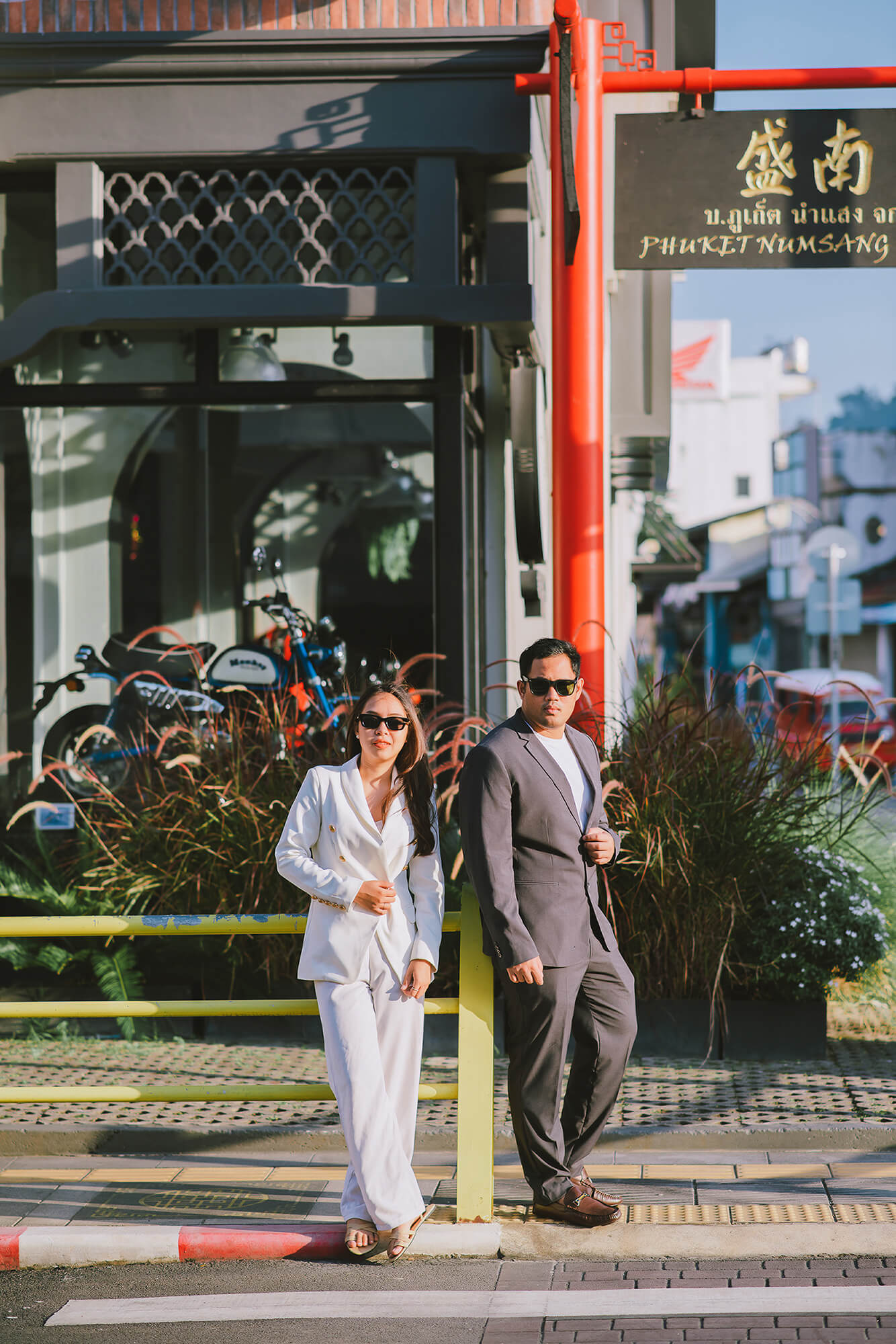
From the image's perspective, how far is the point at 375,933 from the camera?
14.2 ft

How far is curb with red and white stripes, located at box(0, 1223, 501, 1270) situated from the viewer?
14.0 feet

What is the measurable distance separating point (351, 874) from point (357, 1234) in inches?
41.5

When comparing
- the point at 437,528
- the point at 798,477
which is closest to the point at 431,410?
the point at 437,528

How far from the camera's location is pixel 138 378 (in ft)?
27.1

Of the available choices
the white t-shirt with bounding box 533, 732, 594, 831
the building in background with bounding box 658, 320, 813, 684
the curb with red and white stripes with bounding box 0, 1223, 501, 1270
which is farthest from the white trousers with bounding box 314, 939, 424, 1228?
the building in background with bounding box 658, 320, 813, 684

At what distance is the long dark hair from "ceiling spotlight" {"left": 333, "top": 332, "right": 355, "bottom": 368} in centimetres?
411

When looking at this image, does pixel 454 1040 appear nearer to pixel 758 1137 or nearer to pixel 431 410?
pixel 758 1137

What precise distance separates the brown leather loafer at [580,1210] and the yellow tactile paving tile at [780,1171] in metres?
0.70

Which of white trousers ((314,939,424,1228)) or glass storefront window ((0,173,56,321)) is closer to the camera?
white trousers ((314,939,424,1228))

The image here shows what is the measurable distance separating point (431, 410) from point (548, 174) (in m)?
2.54

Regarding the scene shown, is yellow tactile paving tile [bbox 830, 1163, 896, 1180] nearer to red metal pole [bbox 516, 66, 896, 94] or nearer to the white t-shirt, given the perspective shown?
the white t-shirt

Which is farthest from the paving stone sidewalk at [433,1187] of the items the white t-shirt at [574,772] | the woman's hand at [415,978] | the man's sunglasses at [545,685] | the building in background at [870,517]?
the building in background at [870,517]

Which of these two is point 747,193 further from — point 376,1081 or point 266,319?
point 376,1081

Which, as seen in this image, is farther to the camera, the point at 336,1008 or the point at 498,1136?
the point at 498,1136
